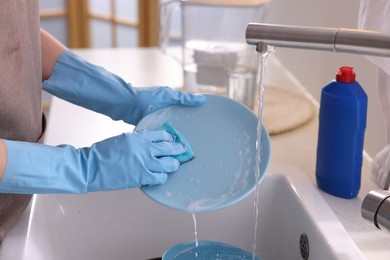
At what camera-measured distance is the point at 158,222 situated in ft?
3.57

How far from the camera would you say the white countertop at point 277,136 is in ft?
3.00

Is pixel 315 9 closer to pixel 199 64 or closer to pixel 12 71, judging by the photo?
pixel 199 64

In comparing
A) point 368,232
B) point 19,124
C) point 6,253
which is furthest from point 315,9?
point 6,253

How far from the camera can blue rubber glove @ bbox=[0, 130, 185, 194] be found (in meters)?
0.82

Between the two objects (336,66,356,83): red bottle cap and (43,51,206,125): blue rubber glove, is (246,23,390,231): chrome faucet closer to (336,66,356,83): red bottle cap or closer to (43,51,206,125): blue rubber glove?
(336,66,356,83): red bottle cap

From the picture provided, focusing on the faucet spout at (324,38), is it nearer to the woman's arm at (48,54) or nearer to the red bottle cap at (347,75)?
the red bottle cap at (347,75)

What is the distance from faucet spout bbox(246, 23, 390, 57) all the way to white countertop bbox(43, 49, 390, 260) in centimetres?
23

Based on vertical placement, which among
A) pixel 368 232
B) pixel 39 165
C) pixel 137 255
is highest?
pixel 39 165

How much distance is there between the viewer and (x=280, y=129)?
1.29 m

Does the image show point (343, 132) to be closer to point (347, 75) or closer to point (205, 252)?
point (347, 75)

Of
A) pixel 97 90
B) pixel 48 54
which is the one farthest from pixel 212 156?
pixel 48 54

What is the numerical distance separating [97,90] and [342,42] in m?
0.55

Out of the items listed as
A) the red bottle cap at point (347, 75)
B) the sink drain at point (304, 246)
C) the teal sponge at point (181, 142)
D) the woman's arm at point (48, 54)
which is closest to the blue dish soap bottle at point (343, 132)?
the red bottle cap at point (347, 75)

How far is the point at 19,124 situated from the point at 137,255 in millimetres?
325
